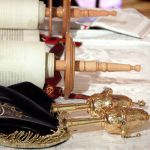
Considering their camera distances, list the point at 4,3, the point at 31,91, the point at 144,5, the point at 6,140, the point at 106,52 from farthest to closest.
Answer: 1. the point at 144,5
2. the point at 106,52
3. the point at 4,3
4. the point at 31,91
5. the point at 6,140

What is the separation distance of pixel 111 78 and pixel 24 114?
12.7 inches

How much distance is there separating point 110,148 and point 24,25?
1.40 ft

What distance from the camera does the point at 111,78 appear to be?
89 centimetres

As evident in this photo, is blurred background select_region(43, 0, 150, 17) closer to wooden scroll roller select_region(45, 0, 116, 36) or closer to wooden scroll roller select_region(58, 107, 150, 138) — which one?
wooden scroll roller select_region(45, 0, 116, 36)

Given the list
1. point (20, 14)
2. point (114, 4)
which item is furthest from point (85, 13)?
point (114, 4)

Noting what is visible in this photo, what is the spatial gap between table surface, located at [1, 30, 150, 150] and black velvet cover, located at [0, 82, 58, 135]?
42mm

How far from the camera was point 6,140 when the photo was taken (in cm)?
59

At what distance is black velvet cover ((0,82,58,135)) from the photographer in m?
0.60

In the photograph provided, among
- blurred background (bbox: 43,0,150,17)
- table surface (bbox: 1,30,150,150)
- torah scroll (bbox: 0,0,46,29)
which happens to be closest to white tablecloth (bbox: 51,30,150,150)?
table surface (bbox: 1,30,150,150)

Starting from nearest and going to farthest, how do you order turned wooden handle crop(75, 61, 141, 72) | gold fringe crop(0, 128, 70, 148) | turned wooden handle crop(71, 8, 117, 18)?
gold fringe crop(0, 128, 70, 148) < turned wooden handle crop(75, 61, 141, 72) < turned wooden handle crop(71, 8, 117, 18)

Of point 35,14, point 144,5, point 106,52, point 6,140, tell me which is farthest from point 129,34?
point 144,5

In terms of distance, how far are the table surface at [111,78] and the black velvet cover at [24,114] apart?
0.14 feet

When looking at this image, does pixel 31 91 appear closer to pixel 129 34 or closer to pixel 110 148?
pixel 110 148

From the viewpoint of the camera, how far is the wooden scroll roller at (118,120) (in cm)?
62
